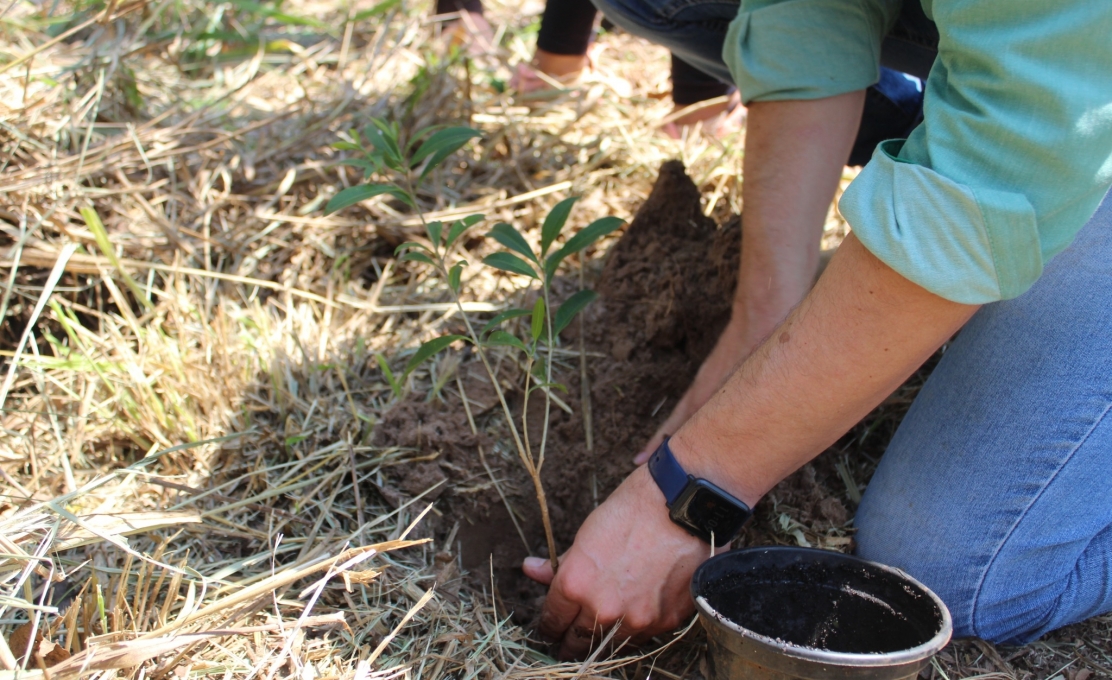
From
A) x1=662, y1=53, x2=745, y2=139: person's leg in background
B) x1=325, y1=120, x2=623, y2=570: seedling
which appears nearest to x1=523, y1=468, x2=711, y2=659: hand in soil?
x1=325, y1=120, x2=623, y2=570: seedling

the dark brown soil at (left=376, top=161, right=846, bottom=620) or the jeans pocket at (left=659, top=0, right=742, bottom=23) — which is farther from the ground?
the jeans pocket at (left=659, top=0, right=742, bottom=23)

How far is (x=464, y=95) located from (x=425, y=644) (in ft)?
5.04

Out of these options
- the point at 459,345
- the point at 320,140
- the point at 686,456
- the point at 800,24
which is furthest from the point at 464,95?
the point at 686,456

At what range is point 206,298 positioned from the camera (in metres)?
1.79

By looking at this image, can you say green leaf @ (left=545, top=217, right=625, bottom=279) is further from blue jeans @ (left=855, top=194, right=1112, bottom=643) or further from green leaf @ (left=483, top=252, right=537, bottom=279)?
blue jeans @ (left=855, top=194, right=1112, bottom=643)

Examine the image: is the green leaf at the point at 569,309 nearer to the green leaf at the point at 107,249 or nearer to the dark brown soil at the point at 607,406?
the dark brown soil at the point at 607,406

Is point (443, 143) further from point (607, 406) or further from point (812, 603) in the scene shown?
point (812, 603)

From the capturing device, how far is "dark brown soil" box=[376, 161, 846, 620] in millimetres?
1438

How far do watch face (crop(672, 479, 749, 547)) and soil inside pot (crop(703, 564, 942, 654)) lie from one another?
66 millimetres

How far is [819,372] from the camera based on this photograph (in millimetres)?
1021

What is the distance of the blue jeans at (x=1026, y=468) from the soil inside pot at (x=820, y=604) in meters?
0.17

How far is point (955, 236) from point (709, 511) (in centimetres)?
48

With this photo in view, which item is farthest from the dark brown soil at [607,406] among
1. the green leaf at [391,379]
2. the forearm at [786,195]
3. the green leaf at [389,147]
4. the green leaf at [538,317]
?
the green leaf at [389,147]

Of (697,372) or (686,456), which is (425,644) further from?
(697,372)
